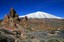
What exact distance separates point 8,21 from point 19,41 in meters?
6.59

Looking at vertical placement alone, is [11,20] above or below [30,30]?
above

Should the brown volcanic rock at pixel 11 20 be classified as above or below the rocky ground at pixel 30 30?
above

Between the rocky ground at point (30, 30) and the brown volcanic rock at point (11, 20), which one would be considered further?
the brown volcanic rock at point (11, 20)

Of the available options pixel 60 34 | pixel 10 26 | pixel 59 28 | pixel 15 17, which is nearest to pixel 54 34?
pixel 60 34

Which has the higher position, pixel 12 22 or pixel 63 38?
pixel 12 22

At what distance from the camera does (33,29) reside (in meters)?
13.5

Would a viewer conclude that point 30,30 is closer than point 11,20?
Yes

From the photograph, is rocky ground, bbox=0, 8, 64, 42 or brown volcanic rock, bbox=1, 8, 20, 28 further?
brown volcanic rock, bbox=1, 8, 20, 28

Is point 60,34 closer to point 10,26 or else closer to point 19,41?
point 19,41

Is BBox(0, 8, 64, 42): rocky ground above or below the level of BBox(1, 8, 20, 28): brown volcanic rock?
below

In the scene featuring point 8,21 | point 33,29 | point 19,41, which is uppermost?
point 8,21

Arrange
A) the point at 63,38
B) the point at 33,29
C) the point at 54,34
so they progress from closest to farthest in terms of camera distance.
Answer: the point at 63,38 < the point at 54,34 < the point at 33,29

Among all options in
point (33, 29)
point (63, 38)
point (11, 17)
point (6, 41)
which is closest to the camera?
point (6, 41)

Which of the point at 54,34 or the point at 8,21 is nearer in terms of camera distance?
the point at 54,34
